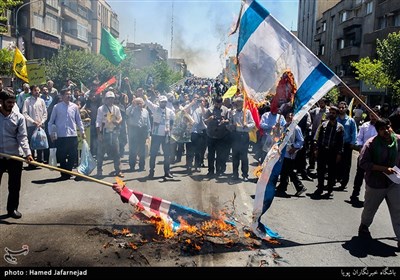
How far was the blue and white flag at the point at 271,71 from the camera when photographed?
18.5 feet

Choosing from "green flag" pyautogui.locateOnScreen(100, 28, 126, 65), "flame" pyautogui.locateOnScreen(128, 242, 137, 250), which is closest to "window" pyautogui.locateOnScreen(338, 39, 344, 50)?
"green flag" pyautogui.locateOnScreen(100, 28, 126, 65)

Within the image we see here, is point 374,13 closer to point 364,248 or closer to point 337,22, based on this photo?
point 337,22

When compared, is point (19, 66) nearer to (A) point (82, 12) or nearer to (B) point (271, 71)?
(B) point (271, 71)

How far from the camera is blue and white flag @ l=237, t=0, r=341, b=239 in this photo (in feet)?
18.5

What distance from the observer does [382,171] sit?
569 centimetres

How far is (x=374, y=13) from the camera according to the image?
134 feet

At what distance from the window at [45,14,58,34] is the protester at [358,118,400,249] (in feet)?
128

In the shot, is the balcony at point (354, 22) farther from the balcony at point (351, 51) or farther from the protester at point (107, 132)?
the protester at point (107, 132)

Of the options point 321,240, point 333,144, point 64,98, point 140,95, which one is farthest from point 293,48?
point 140,95

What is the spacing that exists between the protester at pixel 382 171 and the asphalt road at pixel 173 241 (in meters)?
0.46

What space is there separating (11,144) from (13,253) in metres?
2.06

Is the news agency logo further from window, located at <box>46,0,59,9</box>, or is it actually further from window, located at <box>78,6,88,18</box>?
window, located at <box>78,6,88,18</box>

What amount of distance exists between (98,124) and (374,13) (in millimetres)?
38869

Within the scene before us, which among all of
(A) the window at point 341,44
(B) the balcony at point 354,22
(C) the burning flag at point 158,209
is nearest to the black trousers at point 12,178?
(C) the burning flag at point 158,209
